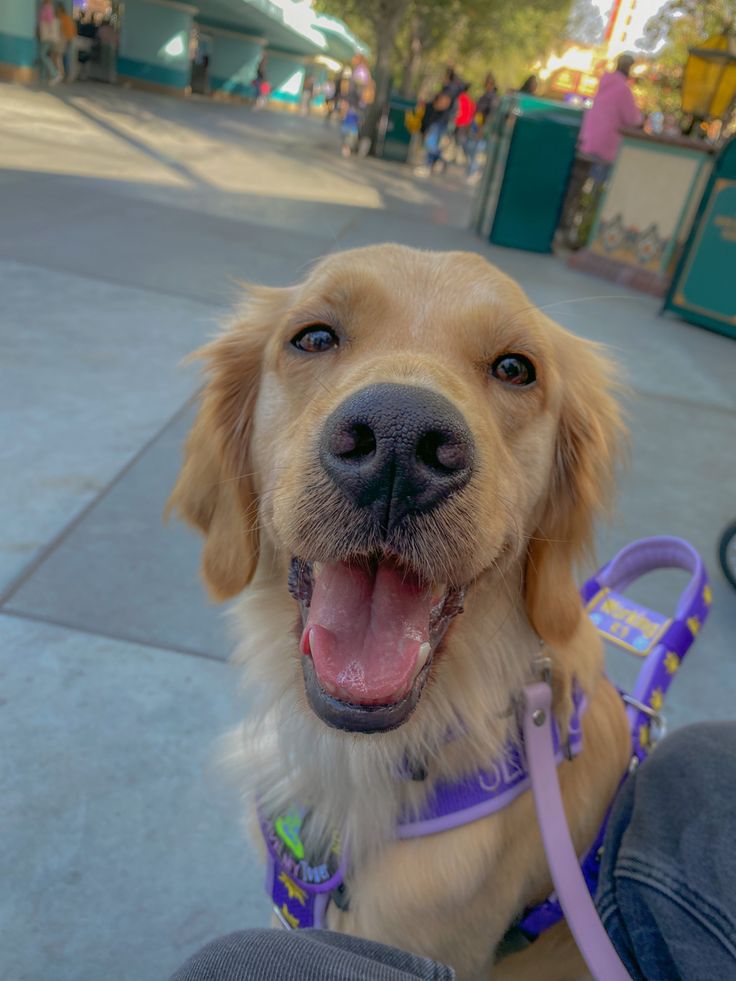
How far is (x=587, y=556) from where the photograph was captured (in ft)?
6.77

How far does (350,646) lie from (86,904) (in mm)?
1214

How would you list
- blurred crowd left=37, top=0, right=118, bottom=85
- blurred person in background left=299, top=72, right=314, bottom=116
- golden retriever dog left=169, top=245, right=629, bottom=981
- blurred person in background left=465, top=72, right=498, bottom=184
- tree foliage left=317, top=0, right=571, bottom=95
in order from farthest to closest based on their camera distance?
blurred person in background left=299, top=72, right=314, bottom=116, tree foliage left=317, top=0, right=571, bottom=95, blurred crowd left=37, top=0, right=118, bottom=85, blurred person in background left=465, top=72, right=498, bottom=184, golden retriever dog left=169, top=245, right=629, bottom=981

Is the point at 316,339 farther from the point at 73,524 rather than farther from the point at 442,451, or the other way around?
the point at 73,524

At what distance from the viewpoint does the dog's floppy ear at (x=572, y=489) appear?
190cm

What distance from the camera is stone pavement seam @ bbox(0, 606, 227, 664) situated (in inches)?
118

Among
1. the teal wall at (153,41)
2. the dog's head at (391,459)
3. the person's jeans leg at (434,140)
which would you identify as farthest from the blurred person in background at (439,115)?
the dog's head at (391,459)

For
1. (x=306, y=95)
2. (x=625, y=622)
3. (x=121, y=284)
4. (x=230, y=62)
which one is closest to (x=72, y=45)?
(x=230, y=62)

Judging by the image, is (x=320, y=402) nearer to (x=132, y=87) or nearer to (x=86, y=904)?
(x=86, y=904)

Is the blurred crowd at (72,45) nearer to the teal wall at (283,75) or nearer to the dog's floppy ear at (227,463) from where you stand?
the teal wall at (283,75)

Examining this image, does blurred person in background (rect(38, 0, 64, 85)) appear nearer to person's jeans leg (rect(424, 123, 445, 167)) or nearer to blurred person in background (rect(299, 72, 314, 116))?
person's jeans leg (rect(424, 123, 445, 167))

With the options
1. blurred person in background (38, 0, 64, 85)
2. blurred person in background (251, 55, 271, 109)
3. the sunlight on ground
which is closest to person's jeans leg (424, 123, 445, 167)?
the sunlight on ground

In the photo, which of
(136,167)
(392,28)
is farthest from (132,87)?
(136,167)

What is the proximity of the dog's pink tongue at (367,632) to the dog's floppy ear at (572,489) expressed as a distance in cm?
43

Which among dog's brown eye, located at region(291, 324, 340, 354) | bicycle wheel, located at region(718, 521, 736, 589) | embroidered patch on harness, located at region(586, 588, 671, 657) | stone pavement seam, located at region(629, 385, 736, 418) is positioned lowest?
stone pavement seam, located at region(629, 385, 736, 418)
